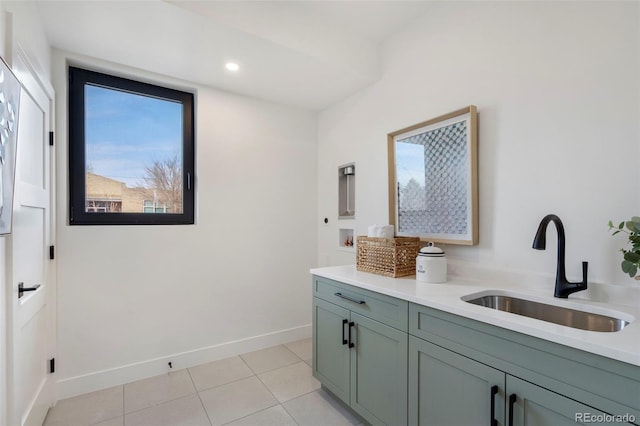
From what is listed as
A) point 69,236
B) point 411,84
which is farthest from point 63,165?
point 411,84

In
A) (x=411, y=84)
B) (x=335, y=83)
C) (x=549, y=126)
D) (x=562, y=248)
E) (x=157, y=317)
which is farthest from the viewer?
(x=335, y=83)

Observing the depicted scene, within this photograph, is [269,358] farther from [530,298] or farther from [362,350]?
[530,298]

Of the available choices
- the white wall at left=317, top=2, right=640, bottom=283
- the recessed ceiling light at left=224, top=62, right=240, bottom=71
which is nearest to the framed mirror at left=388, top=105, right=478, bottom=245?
the white wall at left=317, top=2, right=640, bottom=283

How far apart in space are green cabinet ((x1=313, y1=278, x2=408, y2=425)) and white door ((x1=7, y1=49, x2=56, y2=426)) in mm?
1583

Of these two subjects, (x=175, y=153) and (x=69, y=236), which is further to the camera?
(x=175, y=153)

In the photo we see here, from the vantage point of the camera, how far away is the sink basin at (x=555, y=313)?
1261 mm

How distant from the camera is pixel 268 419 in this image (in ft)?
6.21

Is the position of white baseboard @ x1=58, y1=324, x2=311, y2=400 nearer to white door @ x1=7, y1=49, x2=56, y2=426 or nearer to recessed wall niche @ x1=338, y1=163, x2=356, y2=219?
white door @ x1=7, y1=49, x2=56, y2=426

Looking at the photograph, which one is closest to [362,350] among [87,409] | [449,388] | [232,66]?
[449,388]

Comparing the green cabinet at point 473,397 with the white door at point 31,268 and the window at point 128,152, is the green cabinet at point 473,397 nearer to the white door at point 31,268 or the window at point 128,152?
the white door at point 31,268

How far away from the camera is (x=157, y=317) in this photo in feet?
8.10

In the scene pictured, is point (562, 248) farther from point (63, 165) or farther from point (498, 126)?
point (63, 165)

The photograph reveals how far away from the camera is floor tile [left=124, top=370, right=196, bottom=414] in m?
2.07

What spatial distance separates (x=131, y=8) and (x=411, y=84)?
1.83 m
